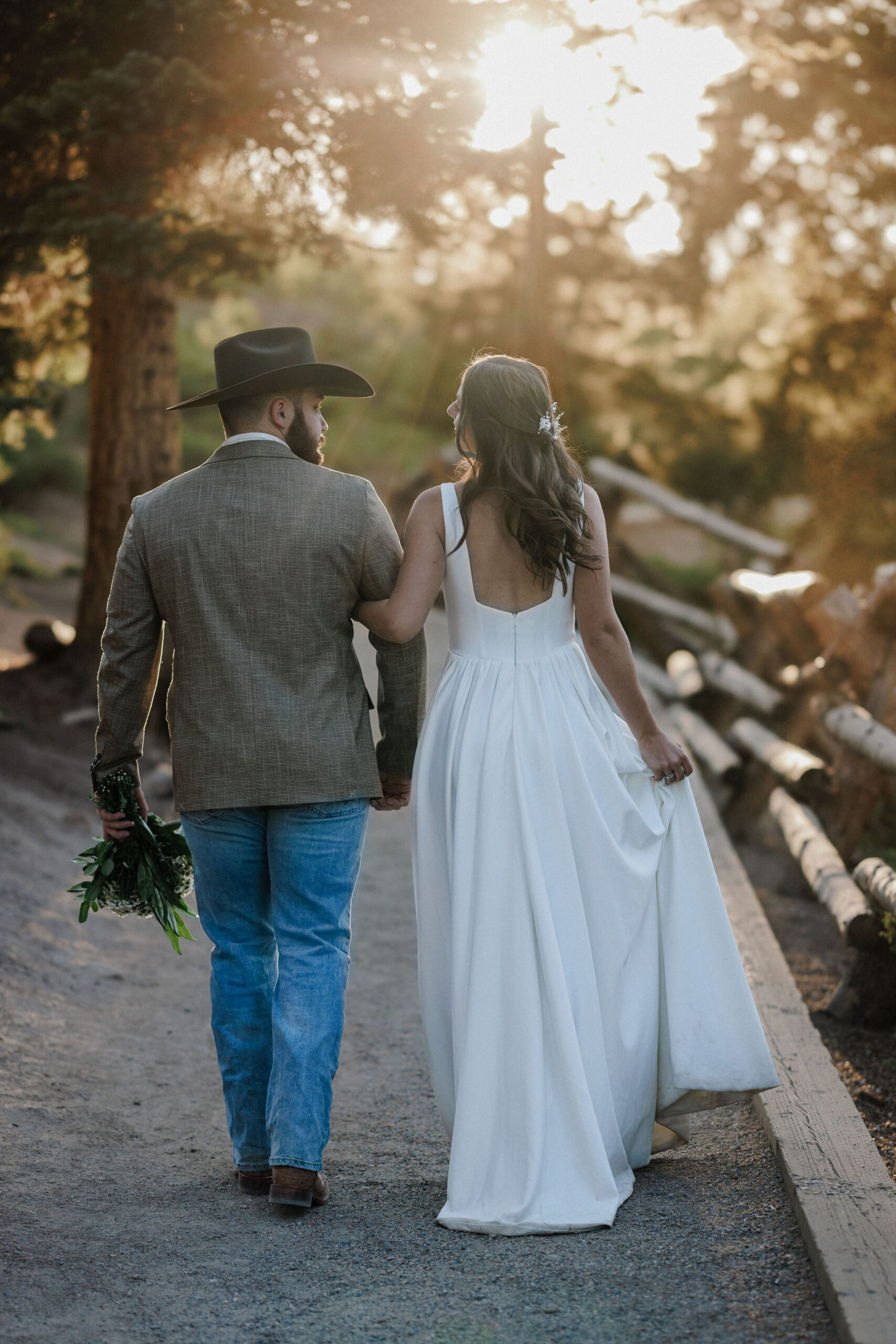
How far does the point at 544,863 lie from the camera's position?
3.17 meters

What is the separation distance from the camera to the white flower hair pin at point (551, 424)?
3.21 m

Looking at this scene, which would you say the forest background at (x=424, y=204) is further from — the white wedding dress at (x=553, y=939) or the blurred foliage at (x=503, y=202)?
the white wedding dress at (x=553, y=939)

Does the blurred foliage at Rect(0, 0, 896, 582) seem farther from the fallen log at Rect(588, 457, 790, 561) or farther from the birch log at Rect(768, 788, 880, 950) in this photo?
the birch log at Rect(768, 788, 880, 950)

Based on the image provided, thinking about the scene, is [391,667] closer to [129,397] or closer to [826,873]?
[826,873]

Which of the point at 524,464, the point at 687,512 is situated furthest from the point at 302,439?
the point at 687,512

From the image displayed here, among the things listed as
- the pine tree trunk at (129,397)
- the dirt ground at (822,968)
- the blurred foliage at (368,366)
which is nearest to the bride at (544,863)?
the dirt ground at (822,968)

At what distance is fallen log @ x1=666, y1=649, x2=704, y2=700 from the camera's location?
1005 centimetres

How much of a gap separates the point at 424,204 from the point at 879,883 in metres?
4.73

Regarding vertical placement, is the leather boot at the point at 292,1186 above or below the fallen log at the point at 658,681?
above

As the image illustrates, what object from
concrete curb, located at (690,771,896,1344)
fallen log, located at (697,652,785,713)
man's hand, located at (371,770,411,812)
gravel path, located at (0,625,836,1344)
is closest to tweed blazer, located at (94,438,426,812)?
man's hand, located at (371,770,411,812)

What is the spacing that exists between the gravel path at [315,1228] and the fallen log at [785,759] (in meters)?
2.53

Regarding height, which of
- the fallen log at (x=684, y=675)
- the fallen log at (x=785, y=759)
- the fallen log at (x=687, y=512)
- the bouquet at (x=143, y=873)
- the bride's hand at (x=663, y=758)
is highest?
the bride's hand at (x=663, y=758)

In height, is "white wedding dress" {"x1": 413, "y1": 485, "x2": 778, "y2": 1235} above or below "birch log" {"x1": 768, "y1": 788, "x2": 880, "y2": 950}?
above

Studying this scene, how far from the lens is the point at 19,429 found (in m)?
8.93
